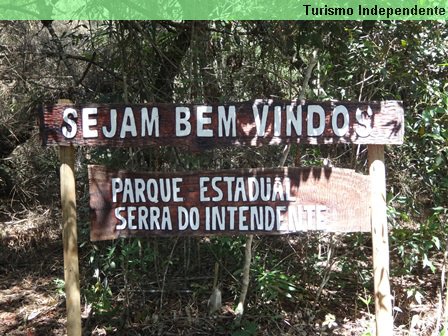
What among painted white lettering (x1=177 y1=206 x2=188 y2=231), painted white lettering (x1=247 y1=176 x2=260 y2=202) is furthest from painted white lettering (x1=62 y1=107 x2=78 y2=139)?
painted white lettering (x1=247 y1=176 x2=260 y2=202)

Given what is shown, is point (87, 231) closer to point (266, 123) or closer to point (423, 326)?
point (266, 123)

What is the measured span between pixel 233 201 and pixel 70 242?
3.04ft

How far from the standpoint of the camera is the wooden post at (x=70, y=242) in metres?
2.99

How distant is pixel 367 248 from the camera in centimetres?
448

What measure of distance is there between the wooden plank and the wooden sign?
0.44ft

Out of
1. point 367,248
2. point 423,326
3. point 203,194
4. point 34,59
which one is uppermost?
point 34,59

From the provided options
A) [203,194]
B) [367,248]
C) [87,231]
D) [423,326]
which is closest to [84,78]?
[87,231]

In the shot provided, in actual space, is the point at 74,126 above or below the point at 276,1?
below

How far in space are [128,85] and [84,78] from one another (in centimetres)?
82

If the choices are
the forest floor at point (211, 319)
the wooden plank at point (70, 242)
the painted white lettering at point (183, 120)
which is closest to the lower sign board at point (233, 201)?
the wooden plank at point (70, 242)

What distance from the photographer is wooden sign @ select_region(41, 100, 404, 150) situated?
2838 millimetres

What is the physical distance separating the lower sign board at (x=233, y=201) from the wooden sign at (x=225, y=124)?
0.58 ft

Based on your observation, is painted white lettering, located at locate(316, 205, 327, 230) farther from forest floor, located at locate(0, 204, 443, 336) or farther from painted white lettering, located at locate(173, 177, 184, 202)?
forest floor, located at locate(0, 204, 443, 336)

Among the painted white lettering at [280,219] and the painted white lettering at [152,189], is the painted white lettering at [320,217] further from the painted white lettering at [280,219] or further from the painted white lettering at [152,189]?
the painted white lettering at [152,189]
